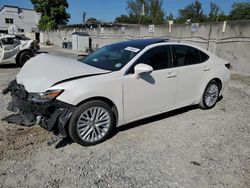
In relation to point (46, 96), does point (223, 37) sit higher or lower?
higher

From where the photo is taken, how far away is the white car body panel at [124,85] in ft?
10.8

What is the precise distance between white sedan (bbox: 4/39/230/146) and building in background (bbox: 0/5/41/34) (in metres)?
52.9

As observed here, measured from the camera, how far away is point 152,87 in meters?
3.96

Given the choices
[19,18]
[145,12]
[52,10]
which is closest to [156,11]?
[145,12]

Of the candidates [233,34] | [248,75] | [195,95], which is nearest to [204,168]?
[195,95]

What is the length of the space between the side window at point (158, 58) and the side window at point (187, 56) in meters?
0.18

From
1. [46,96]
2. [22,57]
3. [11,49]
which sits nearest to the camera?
[46,96]

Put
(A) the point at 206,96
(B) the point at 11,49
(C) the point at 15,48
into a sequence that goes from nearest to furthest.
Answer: (A) the point at 206,96
(B) the point at 11,49
(C) the point at 15,48

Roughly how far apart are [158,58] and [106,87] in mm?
1182

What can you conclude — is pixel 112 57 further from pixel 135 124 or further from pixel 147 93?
pixel 135 124

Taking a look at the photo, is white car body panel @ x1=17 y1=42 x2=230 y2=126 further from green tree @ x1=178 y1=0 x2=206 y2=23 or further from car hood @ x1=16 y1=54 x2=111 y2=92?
green tree @ x1=178 y1=0 x2=206 y2=23

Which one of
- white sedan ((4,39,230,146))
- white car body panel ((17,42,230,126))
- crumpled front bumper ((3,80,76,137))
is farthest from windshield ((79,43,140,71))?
crumpled front bumper ((3,80,76,137))

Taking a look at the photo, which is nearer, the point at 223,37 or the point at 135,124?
the point at 135,124

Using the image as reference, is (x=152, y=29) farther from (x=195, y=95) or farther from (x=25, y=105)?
(x=25, y=105)
